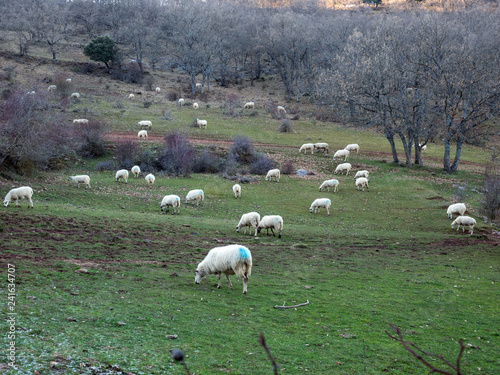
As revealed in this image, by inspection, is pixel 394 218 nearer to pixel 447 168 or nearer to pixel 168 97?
pixel 447 168

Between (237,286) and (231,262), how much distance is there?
1596 millimetres

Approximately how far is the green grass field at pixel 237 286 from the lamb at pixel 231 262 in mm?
578

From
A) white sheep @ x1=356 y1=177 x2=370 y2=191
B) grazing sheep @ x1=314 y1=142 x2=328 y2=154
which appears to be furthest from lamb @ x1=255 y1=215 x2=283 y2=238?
grazing sheep @ x1=314 y1=142 x2=328 y2=154

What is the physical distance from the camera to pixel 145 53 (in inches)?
3445

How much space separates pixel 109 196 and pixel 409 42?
3748cm

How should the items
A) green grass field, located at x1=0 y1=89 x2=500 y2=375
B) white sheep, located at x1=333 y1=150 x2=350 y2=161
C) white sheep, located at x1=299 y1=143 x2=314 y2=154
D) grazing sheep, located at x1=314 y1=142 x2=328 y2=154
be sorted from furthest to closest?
1. grazing sheep, located at x1=314 y1=142 x2=328 y2=154
2. white sheep, located at x1=299 y1=143 x2=314 y2=154
3. white sheep, located at x1=333 y1=150 x2=350 y2=161
4. green grass field, located at x1=0 y1=89 x2=500 y2=375

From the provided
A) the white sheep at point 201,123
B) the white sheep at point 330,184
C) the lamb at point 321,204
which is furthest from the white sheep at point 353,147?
the lamb at point 321,204

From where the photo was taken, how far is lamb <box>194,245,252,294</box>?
11711mm

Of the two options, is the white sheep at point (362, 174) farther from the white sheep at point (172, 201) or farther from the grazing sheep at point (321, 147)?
the white sheep at point (172, 201)

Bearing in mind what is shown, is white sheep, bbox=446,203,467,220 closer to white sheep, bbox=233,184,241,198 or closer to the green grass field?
the green grass field

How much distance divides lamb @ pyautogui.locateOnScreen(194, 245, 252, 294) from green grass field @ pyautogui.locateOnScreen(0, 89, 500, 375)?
58 cm

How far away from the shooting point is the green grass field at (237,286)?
814 centimetres

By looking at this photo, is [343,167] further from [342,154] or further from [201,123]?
[201,123]

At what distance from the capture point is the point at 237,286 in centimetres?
1313
